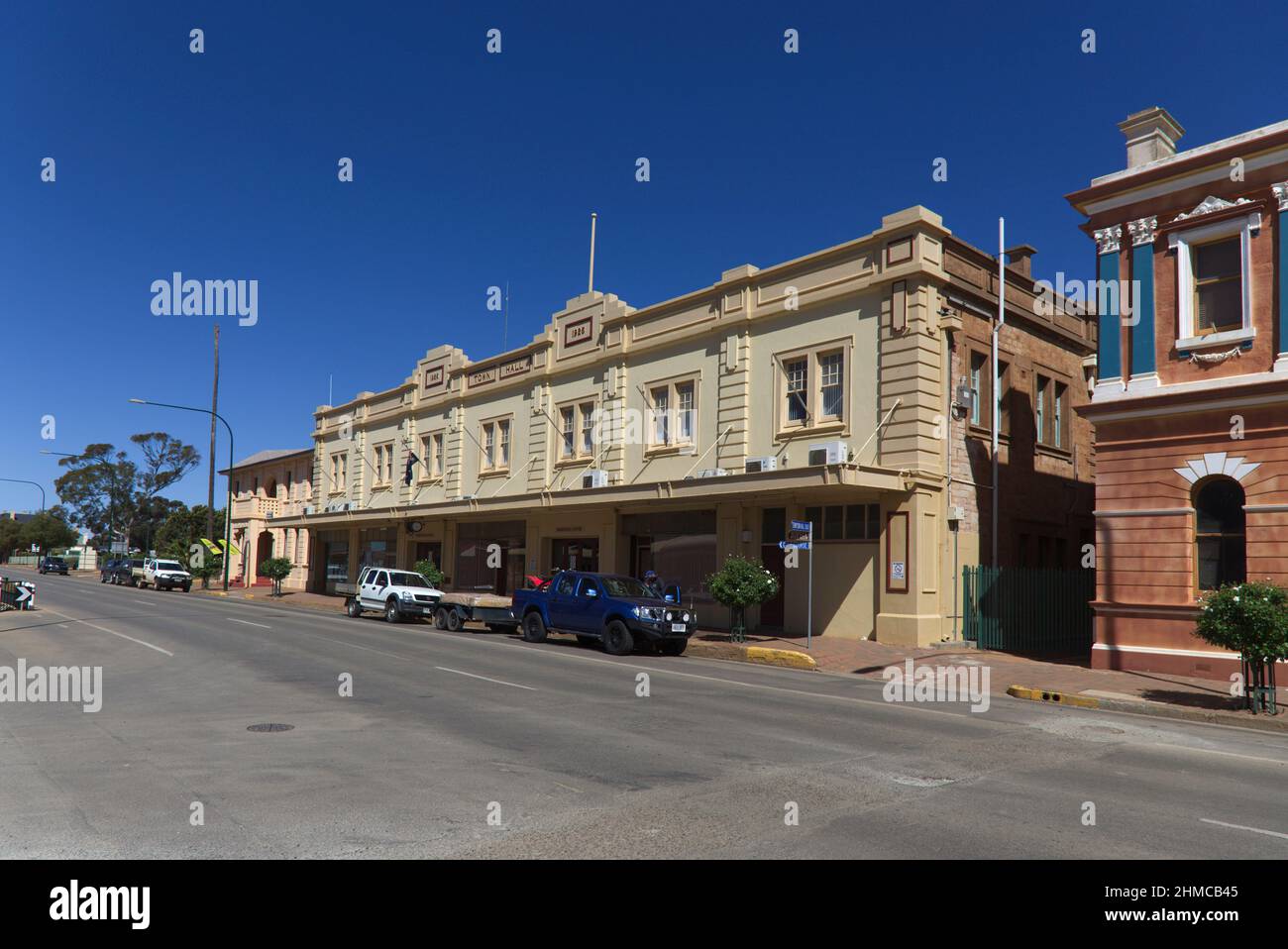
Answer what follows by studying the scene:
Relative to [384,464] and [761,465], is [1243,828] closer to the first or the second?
[761,465]

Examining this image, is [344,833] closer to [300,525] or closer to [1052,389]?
[1052,389]

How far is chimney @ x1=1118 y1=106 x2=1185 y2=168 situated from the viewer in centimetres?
1820

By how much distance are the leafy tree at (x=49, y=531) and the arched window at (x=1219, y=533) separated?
4652 inches

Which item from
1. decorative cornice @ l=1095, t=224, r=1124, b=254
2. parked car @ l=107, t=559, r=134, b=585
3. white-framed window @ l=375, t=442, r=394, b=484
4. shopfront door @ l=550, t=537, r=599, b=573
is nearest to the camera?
decorative cornice @ l=1095, t=224, r=1124, b=254

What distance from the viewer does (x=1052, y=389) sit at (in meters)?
26.2

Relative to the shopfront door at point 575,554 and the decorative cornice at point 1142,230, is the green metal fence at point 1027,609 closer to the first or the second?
the decorative cornice at point 1142,230

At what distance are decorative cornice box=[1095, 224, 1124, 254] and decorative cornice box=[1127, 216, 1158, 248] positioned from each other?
0.75 ft

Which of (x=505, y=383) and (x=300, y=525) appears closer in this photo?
(x=505, y=383)

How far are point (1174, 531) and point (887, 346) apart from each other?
7324 mm

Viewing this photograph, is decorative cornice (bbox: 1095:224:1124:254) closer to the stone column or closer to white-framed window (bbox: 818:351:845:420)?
the stone column

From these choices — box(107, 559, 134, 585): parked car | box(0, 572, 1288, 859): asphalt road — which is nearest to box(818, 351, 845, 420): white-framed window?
box(0, 572, 1288, 859): asphalt road

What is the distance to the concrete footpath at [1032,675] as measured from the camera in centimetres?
1355

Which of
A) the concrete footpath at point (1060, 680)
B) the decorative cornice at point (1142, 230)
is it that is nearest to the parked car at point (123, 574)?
the concrete footpath at point (1060, 680)
